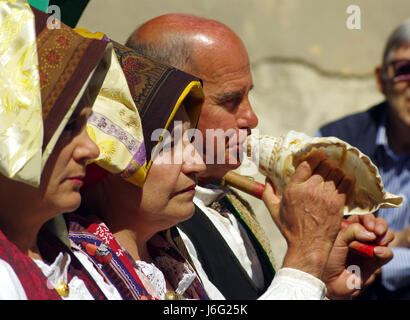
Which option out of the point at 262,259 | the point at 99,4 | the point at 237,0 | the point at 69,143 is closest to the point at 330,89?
the point at 237,0

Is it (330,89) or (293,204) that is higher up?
(293,204)

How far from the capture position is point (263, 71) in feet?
20.0

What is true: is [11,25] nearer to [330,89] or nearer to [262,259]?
[262,259]

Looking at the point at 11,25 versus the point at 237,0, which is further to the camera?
the point at 237,0

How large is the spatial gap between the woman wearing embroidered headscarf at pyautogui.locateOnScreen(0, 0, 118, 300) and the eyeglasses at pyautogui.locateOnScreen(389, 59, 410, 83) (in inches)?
108

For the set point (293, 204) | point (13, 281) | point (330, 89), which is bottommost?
point (330, 89)

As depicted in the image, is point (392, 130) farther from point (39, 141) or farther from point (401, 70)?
point (39, 141)

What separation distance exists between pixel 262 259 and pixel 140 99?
115cm

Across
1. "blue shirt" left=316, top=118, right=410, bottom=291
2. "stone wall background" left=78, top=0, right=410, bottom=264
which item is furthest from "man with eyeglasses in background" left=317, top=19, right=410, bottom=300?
"stone wall background" left=78, top=0, right=410, bottom=264

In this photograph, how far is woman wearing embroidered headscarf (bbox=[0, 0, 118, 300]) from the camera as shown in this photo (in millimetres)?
1468

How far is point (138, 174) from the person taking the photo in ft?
6.38

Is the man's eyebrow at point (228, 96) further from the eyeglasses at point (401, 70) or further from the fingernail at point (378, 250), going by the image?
Result: the eyeglasses at point (401, 70)

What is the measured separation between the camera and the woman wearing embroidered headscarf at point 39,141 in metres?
1.47

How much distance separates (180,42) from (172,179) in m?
0.82
